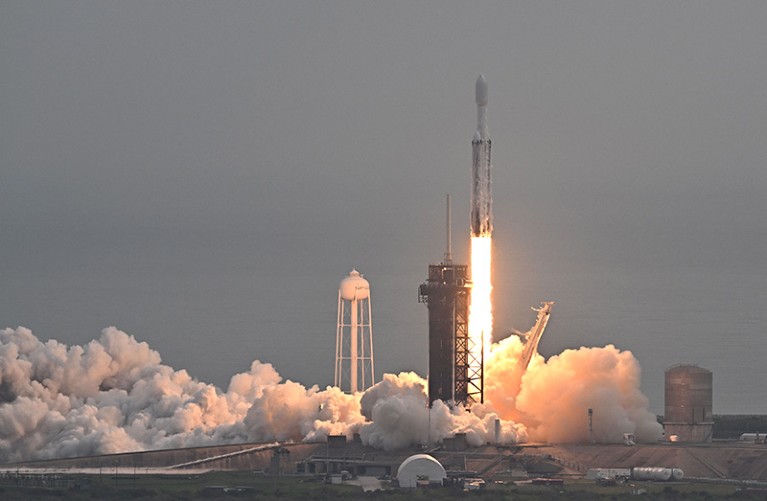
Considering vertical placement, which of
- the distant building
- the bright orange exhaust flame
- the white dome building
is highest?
the bright orange exhaust flame

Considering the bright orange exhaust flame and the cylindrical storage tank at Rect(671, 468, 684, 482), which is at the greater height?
the bright orange exhaust flame

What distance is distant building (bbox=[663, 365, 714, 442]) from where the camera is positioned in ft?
460

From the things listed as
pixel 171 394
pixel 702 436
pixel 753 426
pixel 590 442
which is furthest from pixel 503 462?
pixel 753 426

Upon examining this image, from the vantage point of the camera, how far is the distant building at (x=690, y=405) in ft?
460

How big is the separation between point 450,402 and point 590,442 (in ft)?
25.4

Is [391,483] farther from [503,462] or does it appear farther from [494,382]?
[494,382]

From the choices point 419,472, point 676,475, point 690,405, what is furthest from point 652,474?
point 690,405

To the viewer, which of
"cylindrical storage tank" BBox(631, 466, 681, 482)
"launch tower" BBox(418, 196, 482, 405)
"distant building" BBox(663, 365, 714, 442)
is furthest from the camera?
"distant building" BBox(663, 365, 714, 442)

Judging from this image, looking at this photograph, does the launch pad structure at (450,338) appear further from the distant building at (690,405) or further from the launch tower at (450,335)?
the distant building at (690,405)

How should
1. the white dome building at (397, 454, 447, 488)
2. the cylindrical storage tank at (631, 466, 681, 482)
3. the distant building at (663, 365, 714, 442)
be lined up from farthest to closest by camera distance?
1. the distant building at (663, 365, 714, 442)
2. the cylindrical storage tank at (631, 466, 681, 482)
3. the white dome building at (397, 454, 447, 488)

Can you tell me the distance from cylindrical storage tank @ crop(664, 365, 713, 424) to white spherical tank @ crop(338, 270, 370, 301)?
17.9m

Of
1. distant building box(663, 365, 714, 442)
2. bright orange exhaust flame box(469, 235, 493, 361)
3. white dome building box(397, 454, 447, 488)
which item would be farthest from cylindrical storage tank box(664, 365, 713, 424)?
white dome building box(397, 454, 447, 488)

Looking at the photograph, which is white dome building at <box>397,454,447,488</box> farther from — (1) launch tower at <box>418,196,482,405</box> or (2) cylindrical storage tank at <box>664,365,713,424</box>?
(2) cylindrical storage tank at <box>664,365,713,424</box>

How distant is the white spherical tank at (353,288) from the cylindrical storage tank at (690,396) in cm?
1792
